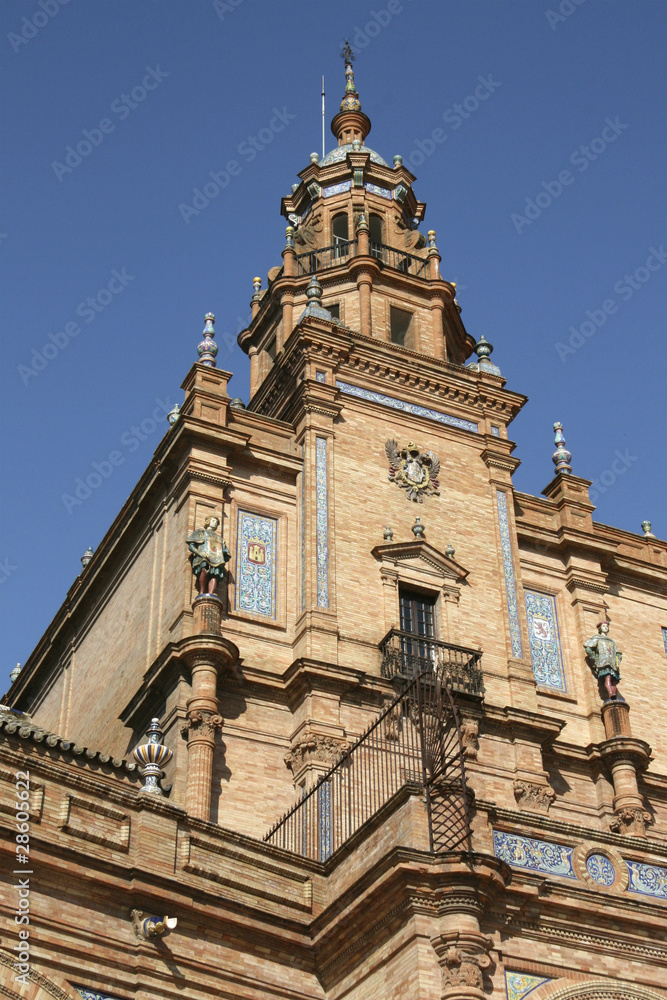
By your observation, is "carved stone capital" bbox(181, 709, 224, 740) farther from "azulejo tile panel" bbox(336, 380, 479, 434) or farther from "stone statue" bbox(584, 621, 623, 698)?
"azulejo tile panel" bbox(336, 380, 479, 434)

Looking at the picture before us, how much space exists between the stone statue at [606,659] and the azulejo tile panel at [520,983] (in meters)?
14.1

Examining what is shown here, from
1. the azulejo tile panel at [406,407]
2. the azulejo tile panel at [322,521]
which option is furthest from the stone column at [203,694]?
the azulejo tile panel at [406,407]

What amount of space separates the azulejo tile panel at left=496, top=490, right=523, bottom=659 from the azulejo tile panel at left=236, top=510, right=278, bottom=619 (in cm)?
545

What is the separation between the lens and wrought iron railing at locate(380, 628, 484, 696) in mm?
29703

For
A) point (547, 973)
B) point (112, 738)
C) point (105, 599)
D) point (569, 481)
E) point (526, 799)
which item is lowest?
point (547, 973)

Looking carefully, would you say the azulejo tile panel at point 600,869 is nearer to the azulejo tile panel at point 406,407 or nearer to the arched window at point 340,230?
the azulejo tile panel at point 406,407

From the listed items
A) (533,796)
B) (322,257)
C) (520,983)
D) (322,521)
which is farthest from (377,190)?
(520,983)

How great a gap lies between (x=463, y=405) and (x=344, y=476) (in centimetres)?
468

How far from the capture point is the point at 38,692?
3897cm

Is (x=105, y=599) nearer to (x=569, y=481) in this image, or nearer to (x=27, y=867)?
(x=569, y=481)

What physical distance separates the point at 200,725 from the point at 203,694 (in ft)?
2.01

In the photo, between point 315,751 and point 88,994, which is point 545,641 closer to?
point 315,751

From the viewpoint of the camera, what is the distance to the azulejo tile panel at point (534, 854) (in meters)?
19.3

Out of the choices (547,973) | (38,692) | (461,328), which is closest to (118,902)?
(547,973)
